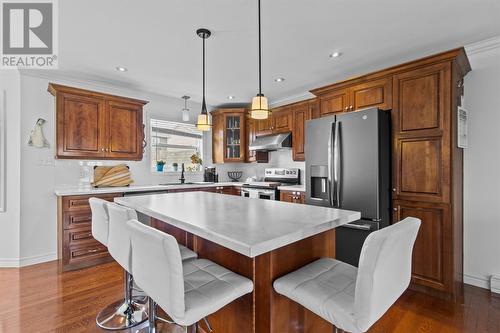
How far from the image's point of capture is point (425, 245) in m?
2.46

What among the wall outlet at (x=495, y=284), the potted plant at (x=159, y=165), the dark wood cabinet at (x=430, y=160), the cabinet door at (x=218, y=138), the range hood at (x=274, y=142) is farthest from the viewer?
the cabinet door at (x=218, y=138)

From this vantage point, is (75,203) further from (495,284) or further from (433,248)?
(495,284)

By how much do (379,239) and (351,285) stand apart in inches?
14.3

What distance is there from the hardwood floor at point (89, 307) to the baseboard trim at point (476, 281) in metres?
0.09

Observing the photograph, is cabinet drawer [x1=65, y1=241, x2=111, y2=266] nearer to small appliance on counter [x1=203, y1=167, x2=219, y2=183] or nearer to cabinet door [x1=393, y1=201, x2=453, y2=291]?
small appliance on counter [x1=203, y1=167, x2=219, y2=183]

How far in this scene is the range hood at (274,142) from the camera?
4102mm

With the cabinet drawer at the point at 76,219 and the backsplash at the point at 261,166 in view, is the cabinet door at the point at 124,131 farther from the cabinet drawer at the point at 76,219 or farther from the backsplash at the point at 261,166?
the backsplash at the point at 261,166

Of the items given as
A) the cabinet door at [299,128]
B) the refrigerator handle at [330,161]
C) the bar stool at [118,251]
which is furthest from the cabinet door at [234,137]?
the bar stool at [118,251]

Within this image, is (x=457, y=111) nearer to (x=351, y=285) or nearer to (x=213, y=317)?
(x=351, y=285)

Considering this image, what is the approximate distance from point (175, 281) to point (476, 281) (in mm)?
3123

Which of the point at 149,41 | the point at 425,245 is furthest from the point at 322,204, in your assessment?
the point at 149,41

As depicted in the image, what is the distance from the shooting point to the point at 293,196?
11.9 feet

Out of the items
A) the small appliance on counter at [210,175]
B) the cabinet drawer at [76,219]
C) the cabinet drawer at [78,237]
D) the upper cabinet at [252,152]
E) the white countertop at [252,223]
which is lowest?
the cabinet drawer at [78,237]

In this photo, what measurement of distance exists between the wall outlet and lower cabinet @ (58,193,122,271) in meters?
4.30
